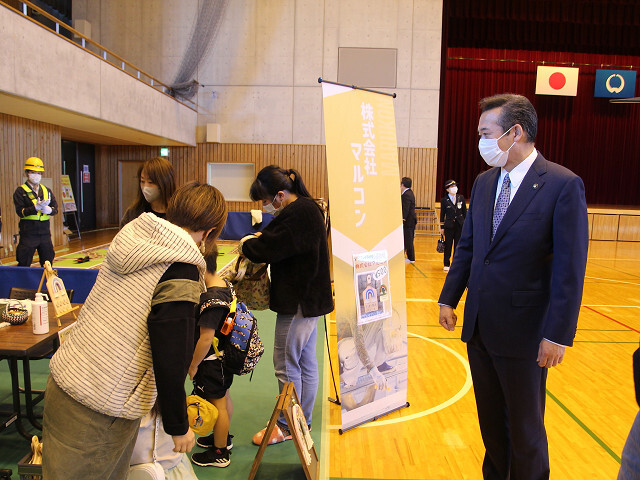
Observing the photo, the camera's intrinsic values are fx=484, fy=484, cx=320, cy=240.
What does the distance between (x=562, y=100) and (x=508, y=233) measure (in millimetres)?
18681

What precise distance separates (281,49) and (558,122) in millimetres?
10658

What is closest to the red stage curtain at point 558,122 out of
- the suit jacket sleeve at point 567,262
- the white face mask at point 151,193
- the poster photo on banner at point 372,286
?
the poster photo on banner at point 372,286

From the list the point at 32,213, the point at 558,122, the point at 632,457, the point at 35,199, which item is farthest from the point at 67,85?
the point at 558,122

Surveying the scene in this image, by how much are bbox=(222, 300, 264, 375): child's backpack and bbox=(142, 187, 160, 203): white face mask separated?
2.56 feet

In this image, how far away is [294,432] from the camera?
2.29 meters

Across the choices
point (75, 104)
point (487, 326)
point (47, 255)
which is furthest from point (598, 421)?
point (75, 104)

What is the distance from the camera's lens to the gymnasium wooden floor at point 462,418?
2734mm

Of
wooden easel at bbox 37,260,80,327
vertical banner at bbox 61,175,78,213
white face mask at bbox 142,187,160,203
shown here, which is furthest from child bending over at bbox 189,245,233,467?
vertical banner at bbox 61,175,78,213

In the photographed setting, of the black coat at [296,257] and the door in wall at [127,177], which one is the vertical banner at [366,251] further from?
the door in wall at [127,177]

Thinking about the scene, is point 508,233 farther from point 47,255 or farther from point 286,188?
point 47,255

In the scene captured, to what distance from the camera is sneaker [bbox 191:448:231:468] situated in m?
2.65

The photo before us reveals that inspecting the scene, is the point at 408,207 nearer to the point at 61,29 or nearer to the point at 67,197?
the point at 67,197

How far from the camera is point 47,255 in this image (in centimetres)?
693

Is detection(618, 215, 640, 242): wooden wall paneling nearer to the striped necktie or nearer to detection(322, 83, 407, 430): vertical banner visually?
detection(322, 83, 407, 430): vertical banner
